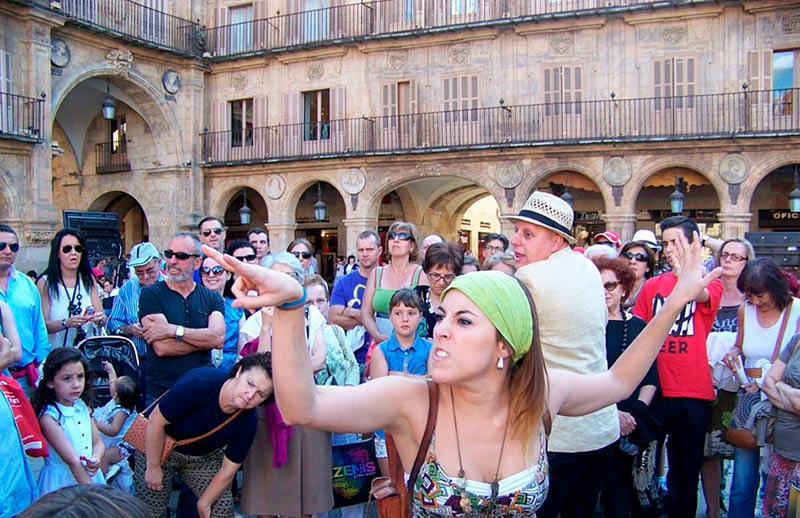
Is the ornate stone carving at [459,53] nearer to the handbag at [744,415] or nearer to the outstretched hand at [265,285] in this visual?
the handbag at [744,415]

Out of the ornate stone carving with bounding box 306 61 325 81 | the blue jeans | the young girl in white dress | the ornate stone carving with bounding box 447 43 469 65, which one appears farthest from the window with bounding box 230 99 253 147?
the blue jeans

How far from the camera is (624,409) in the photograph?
4.04 metres

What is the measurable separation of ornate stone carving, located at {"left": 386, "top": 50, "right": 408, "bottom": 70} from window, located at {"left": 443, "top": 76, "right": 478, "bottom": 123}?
146cm

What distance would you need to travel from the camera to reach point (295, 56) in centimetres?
2077

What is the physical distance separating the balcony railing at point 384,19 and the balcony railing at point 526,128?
93.8 inches

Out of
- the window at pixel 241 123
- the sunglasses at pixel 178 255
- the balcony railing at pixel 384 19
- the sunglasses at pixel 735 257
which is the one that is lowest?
the sunglasses at pixel 735 257

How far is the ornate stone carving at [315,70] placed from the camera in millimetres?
20562

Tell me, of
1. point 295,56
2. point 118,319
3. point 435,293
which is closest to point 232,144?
point 295,56

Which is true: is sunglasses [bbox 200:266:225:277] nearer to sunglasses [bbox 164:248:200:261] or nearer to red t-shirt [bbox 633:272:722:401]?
sunglasses [bbox 164:248:200:261]

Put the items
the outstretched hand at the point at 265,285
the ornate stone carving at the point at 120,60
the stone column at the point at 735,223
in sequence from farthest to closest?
the ornate stone carving at the point at 120,60
the stone column at the point at 735,223
the outstretched hand at the point at 265,285

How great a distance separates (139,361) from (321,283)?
1751mm

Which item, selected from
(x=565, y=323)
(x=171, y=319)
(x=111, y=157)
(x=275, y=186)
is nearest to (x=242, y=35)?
(x=275, y=186)

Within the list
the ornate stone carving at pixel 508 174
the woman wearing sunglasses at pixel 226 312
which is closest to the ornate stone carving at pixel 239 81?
the ornate stone carving at pixel 508 174

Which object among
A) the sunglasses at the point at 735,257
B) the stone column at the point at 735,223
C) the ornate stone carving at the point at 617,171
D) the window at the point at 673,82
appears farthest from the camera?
the ornate stone carving at the point at 617,171
